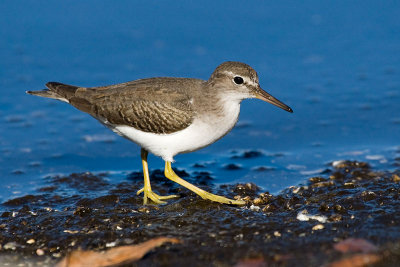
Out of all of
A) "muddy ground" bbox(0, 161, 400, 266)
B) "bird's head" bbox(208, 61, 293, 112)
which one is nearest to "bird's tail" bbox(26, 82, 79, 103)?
"muddy ground" bbox(0, 161, 400, 266)

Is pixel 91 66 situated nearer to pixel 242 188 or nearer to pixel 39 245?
pixel 242 188

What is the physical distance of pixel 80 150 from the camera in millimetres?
10391

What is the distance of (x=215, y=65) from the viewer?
12.0 m

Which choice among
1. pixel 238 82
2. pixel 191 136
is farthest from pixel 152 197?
pixel 238 82

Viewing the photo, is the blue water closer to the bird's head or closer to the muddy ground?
the muddy ground

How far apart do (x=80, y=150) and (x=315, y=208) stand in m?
4.81

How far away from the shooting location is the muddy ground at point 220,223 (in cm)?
589

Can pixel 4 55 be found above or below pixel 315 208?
above

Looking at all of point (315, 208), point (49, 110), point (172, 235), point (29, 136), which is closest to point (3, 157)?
point (29, 136)

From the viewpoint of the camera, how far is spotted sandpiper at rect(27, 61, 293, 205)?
306 inches

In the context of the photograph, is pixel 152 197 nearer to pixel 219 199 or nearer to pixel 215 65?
pixel 219 199

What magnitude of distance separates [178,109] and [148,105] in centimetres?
42

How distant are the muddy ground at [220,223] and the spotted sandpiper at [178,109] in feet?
1.90

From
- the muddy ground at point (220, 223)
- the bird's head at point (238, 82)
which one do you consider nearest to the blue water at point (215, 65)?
the muddy ground at point (220, 223)
